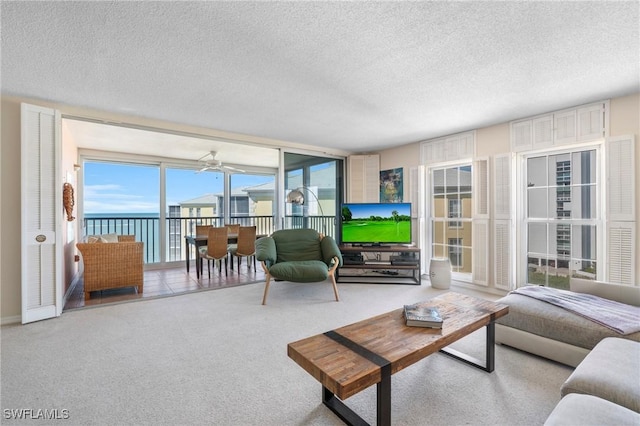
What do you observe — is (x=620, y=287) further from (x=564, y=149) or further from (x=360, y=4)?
(x=360, y=4)

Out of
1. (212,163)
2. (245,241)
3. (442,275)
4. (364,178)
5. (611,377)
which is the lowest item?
(442,275)

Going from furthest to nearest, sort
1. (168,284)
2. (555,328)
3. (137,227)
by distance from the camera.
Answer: (137,227) → (168,284) → (555,328)

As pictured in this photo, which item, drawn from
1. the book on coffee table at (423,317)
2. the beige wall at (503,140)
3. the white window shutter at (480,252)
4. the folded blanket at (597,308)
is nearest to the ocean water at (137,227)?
the beige wall at (503,140)

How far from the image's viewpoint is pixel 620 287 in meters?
2.43

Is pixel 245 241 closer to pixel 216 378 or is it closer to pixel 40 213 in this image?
pixel 40 213

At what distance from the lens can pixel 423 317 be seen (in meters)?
1.86

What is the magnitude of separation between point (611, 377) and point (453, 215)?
3.46 m

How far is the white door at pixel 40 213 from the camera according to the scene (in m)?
2.91

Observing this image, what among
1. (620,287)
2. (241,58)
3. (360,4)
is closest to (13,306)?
(241,58)

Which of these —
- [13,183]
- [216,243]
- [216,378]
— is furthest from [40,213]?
[216,378]

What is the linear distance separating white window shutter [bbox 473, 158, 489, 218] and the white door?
5.26 meters

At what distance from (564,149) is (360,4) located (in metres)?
3.30

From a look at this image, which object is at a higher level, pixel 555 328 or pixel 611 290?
pixel 611 290

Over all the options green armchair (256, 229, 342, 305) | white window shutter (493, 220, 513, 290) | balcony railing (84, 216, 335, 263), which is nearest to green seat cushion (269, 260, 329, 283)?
green armchair (256, 229, 342, 305)
